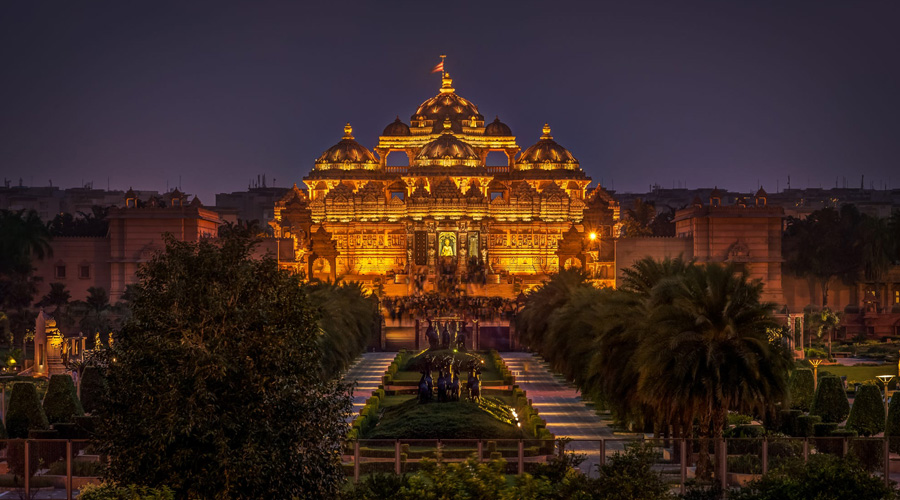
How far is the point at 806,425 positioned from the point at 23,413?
60.5 ft

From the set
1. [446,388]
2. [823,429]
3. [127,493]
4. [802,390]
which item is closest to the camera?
[127,493]

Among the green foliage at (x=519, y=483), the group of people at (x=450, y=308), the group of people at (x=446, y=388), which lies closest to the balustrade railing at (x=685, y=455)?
the green foliage at (x=519, y=483)

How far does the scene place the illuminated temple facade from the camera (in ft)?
323

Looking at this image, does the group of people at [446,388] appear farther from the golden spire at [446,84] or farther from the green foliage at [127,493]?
the golden spire at [446,84]

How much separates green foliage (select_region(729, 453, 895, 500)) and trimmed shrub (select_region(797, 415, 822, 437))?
36.6 feet

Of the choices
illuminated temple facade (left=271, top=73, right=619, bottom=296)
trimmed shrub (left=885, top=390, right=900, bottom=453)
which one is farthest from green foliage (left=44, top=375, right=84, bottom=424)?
illuminated temple facade (left=271, top=73, right=619, bottom=296)

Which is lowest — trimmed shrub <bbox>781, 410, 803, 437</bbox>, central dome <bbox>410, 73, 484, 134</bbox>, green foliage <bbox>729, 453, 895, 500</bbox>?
trimmed shrub <bbox>781, 410, 803, 437</bbox>

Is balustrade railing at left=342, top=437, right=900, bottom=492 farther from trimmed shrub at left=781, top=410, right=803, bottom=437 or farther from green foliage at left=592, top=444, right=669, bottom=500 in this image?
trimmed shrub at left=781, top=410, right=803, bottom=437

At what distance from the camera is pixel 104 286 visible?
93.9 m

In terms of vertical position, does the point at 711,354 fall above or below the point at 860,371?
above

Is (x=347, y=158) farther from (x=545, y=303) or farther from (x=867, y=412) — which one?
(x=867, y=412)

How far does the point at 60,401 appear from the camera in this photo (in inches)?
1412

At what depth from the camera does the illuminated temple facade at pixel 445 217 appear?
323 ft

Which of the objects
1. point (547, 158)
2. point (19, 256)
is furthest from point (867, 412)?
point (547, 158)
